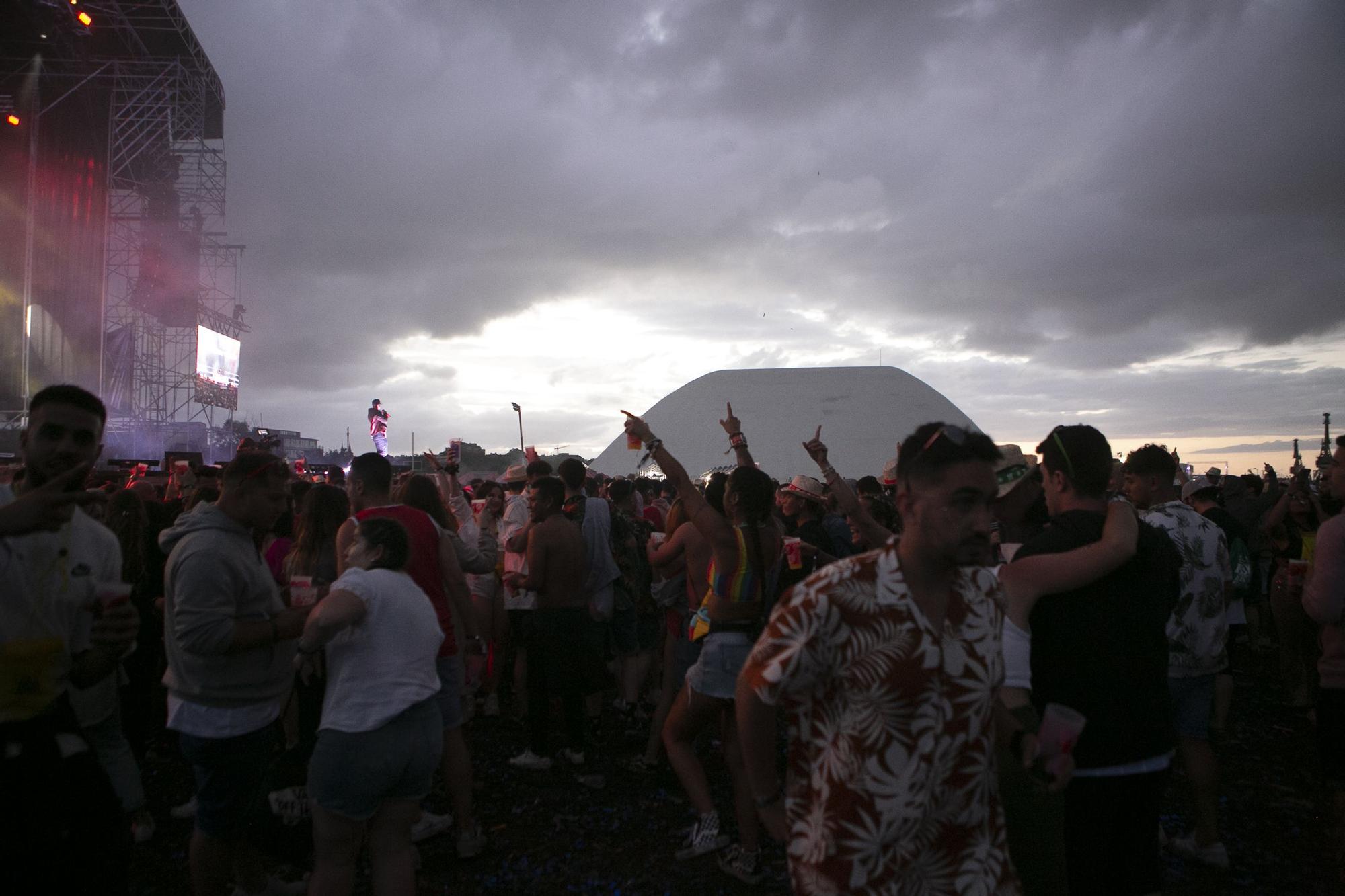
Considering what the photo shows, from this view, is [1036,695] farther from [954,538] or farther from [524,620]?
[524,620]

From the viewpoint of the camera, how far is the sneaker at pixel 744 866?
398cm

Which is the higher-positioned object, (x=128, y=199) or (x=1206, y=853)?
(x=128, y=199)

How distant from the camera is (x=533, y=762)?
5.51 meters

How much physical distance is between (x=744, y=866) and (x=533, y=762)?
6.54ft

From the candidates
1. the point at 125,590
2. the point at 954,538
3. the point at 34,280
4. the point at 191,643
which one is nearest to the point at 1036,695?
the point at 954,538

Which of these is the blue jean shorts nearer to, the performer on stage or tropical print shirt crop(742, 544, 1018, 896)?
tropical print shirt crop(742, 544, 1018, 896)

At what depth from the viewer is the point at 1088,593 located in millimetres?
2371

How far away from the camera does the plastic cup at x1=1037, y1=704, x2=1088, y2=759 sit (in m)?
1.84

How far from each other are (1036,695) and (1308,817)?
388 centimetres

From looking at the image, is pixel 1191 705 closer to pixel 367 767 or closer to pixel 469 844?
pixel 469 844

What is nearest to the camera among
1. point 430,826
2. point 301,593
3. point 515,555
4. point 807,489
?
point 301,593

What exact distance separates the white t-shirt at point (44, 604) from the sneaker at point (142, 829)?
286cm

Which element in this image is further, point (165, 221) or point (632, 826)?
point (165, 221)

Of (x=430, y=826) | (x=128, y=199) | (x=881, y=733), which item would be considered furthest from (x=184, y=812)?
(x=128, y=199)
